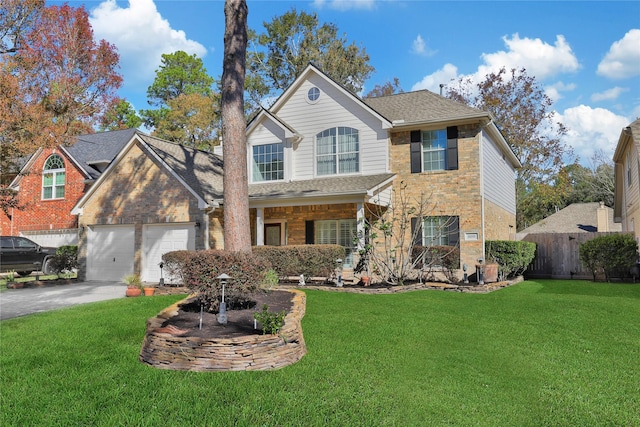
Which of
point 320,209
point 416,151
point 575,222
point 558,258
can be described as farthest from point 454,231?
point 575,222

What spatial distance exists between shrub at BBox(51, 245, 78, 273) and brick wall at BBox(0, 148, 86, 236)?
11.7 feet

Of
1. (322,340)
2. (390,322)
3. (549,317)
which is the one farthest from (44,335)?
(549,317)

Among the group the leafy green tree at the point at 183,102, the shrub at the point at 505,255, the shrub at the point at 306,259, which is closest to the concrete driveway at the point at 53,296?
the shrub at the point at 306,259

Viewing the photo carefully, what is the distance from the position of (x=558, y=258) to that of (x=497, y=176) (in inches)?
155

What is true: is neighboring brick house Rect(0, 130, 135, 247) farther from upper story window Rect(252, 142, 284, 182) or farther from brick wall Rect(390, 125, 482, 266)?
brick wall Rect(390, 125, 482, 266)

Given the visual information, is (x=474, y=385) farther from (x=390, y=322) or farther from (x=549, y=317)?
(x=549, y=317)

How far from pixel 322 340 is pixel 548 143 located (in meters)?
26.4

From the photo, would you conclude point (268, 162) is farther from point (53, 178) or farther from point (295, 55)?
point (295, 55)

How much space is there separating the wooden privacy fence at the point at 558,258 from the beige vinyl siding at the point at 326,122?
731 centimetres

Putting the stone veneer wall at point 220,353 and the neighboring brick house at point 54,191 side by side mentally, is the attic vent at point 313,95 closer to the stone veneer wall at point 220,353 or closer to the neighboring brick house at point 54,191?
the neighboring brick house at point 54,191

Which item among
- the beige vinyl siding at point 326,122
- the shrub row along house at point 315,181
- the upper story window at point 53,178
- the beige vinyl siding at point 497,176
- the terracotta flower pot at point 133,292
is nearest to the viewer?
the terracotta flower pot at point 133,292

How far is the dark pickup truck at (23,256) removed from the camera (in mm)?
16359

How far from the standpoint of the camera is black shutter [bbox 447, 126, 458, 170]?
14.7 m

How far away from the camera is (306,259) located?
12.9m
